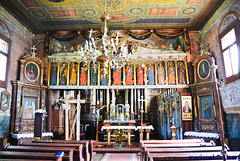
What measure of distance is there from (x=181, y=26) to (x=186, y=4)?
2210mm

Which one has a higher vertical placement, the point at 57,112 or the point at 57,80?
the point at 57,80

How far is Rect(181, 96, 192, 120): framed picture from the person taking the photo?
9.73m

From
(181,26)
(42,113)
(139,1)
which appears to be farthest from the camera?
(181,26)

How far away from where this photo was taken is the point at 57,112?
1145cm

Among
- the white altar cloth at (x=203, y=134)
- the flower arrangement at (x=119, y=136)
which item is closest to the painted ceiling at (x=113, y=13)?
the flower arrangement at (x=119, y=136)

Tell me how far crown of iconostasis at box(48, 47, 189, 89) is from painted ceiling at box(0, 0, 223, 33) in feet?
5.81

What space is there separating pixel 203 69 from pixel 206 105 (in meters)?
1.86

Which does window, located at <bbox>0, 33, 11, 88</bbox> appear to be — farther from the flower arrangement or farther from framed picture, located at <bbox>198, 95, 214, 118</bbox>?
framed picture, located at <bbox>198, 95, 214, 118</bbox>

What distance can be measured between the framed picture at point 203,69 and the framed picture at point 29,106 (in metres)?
9.05

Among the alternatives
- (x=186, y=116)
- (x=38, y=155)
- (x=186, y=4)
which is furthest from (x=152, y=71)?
(x=38, y=155)

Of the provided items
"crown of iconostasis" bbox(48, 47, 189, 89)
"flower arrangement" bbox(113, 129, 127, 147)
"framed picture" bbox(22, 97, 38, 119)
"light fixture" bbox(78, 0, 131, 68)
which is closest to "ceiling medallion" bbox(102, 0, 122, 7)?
"light fixture" bbox(78, 0, 131, 68)

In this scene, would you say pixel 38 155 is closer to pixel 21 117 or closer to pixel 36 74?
pixel 21 117

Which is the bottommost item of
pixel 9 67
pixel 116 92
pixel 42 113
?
pixel 42 113

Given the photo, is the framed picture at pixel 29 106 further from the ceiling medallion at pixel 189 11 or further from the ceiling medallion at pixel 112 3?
the ceiling medallion at pixel 189 11
